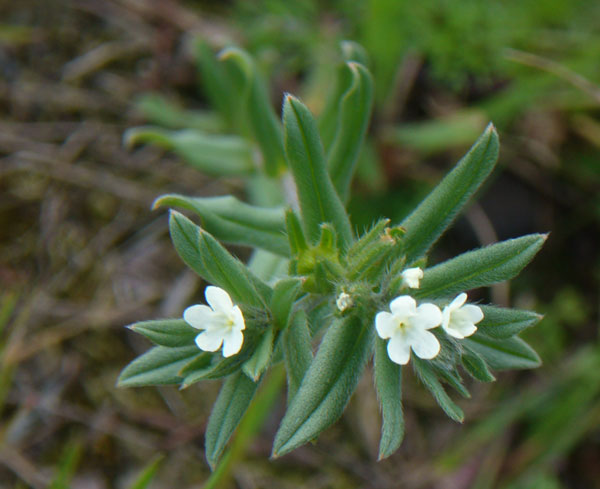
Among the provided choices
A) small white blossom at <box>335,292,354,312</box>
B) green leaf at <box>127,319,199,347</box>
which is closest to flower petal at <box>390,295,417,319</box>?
small white blossom at <box>335,292,354,312</box>

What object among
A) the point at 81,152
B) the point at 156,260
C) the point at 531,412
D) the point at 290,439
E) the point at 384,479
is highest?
the point at 290,439

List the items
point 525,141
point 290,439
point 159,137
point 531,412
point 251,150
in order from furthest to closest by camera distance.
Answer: point 525,141 < point 531,412 < point 251,150 < point 159,137 < point 290,439

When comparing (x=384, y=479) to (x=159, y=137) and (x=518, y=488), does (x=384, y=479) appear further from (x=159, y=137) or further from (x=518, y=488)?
(x=159, y=137)

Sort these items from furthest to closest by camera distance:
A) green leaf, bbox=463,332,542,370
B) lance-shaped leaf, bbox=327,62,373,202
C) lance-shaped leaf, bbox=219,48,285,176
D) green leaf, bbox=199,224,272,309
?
lance-shaped leaf, bbox=219,48,285,176 → lance-shaped leaf, bbox=327,62,373,202 → green leaf, bbox=463,332,542,370 → green leaf, bbox=199,224,272,309

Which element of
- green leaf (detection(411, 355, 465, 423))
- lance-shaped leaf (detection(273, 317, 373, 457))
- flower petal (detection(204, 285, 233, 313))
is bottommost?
lance-shaped leaf (detection(273, 317, 373, 457))

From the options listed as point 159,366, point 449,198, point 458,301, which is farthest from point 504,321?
point 159,366

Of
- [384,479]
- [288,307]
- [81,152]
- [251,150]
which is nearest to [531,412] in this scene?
[384,479]

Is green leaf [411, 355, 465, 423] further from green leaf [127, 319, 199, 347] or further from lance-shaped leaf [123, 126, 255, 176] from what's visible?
lance-shaped leaf [123, 126, 255, 176]
